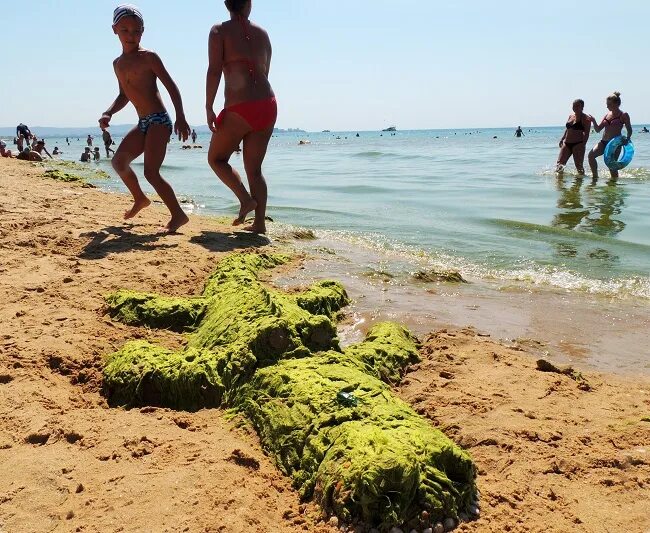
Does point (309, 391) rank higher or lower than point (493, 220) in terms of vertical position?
lower

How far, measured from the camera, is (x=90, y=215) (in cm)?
578

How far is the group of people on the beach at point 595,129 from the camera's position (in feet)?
41.4

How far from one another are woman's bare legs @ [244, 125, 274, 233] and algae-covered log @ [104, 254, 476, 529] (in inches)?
90.4

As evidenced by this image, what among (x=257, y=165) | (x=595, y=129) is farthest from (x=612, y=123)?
(x=257, y=165)

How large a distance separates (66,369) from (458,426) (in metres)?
1.65

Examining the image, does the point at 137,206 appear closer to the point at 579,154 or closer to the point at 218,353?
the point at 218,353

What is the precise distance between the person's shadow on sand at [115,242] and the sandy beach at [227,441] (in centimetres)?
88

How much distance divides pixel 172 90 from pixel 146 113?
1.13 feet

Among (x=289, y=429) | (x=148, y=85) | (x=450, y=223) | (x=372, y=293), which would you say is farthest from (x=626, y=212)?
(x=289, y=429)

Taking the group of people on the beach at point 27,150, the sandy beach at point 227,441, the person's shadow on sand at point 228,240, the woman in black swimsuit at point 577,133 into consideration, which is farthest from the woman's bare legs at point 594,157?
the group of people on the beach at point 27,150

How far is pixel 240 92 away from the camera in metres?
5.34

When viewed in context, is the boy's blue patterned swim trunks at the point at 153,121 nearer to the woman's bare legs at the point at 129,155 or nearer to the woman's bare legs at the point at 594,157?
the woman's bare legs at the point at 129,155

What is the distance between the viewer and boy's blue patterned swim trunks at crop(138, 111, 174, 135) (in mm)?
5473

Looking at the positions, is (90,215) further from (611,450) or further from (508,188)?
(508,188)
